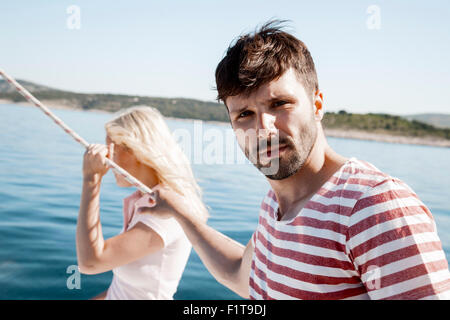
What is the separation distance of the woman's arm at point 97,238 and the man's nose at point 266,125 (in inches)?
42.5

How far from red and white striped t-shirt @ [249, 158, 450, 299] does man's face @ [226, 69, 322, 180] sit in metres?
0.18

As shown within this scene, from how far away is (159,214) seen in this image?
83.7 inches

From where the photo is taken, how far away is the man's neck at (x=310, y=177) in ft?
4.45

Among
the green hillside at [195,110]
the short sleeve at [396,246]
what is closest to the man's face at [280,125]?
the short sleeve at [396,246]

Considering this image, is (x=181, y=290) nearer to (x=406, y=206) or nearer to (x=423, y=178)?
(x=406, y=206)

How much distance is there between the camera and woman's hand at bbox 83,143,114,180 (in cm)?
215

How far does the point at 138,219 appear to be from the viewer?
7.38ft

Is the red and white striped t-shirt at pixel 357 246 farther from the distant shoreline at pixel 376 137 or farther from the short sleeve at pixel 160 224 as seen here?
the distant shoreline at pixel 376 137

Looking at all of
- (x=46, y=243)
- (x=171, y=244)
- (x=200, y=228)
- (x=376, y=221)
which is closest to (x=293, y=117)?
(x=376, y=221)

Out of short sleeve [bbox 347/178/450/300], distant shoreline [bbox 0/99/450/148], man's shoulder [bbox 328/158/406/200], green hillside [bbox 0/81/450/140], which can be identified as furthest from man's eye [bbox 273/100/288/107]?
distant shoreline [bbox 0/99/450/148]

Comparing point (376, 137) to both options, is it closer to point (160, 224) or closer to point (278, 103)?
point (160, 224)

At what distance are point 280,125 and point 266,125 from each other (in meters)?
0.05

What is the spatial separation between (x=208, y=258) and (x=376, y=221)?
1084 millimetres

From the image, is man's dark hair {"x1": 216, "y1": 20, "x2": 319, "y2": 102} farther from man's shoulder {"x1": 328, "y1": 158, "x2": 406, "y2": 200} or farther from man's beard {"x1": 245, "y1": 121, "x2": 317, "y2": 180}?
man's shoulder {"x1": 328, "y1": 158, "x2": 406, "y2": 200}
